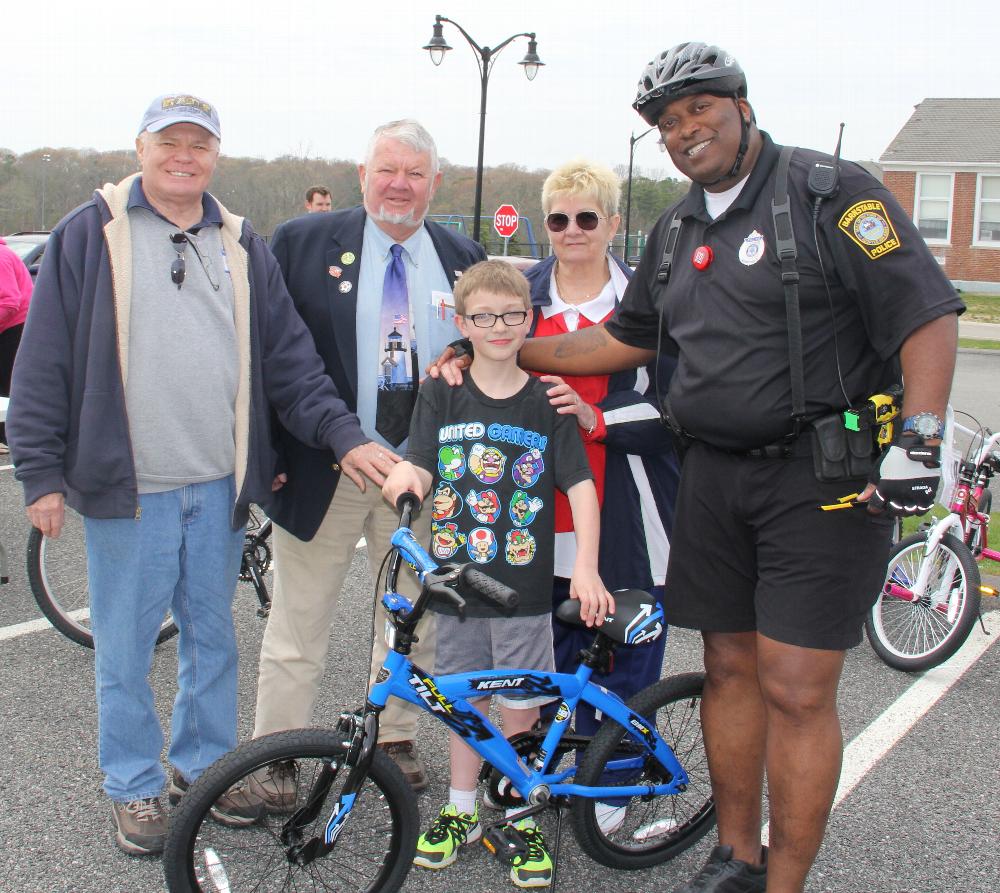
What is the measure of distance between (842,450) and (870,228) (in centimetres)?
52

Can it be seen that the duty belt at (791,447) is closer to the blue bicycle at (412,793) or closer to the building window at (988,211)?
the blue bicycle at (412,793)

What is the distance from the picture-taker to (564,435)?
2.96 metres

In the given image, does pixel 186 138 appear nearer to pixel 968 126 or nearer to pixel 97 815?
pixel 97 815

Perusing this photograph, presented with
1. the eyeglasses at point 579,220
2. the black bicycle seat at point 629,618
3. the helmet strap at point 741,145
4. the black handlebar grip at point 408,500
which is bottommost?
the black bicycle seat at point 629,618

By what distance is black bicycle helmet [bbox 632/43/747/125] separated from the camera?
2.49 m

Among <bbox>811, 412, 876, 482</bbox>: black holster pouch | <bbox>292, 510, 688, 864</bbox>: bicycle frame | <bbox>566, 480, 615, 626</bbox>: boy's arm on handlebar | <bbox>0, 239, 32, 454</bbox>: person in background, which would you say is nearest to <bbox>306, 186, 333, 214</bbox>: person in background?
<bbox>0, 239, 32, 454</bbox>: person in background

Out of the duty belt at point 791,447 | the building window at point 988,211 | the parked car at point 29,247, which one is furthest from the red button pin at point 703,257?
the building window at point 988,211

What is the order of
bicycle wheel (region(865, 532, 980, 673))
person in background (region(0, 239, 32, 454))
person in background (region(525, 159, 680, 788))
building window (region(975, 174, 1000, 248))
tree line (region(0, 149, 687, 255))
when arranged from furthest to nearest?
tree line (region(0, 149, 687, 255))
building window (region(975, 174, 1000, 248))
person in background (region(0, 239, 32, 454))
bicycle wheel (region(865, 532, 980, 673))
person in background (region(525, 159, 680, 788))

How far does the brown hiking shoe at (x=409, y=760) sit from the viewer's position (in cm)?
346

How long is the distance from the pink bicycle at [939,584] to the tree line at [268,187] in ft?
77.0

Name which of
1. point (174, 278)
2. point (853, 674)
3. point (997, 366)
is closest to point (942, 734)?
point (853, 674)

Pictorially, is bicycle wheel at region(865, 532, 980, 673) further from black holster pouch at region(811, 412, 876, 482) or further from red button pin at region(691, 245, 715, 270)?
red button pin at region(691, 245, 715, 270)

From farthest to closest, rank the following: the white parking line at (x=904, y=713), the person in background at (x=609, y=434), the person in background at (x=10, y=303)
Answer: the person in background at (x=10, y=303) → the white parking line at (x=904, y=713) → the person in background at (x=609, y=434)

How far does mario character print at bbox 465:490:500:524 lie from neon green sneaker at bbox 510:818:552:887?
0.90 m
